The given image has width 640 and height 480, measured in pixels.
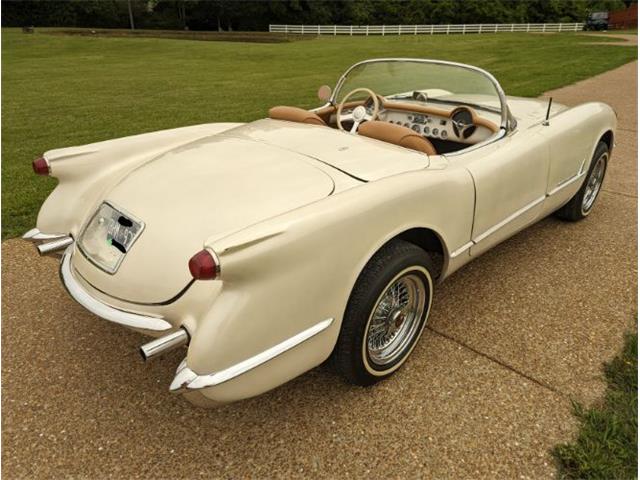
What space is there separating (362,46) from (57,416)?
2584 cm

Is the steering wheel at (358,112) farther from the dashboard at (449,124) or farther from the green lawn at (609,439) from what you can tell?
the green lawn at (609,439)

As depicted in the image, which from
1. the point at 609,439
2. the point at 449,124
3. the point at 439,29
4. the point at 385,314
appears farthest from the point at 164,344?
the point at 439,29

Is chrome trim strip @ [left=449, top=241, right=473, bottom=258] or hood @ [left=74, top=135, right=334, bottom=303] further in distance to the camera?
chrome trim strip @ [left=449, top=241, right=473, bottom=258]

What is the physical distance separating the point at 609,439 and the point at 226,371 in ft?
5.24

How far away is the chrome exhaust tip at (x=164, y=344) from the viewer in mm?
1698

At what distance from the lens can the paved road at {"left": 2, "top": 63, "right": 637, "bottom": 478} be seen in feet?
6.42

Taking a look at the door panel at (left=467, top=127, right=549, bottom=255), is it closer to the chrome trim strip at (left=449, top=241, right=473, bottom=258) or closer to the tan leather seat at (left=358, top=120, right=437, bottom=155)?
the chrome trim strip at (left=449, top=241, right=473, bottom=258)

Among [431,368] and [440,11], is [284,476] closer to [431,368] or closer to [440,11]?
[431,368]

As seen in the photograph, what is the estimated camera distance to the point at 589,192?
4.09 meters

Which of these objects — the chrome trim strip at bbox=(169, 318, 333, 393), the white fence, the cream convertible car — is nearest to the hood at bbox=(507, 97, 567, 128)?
the cream convertible car

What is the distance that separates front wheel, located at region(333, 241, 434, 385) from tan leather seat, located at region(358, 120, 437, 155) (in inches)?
26.6

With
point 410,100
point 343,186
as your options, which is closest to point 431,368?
point 343,186

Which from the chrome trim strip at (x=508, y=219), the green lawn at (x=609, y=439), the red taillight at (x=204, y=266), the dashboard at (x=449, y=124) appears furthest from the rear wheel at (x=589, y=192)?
the red taillight at (x=204, y=266)

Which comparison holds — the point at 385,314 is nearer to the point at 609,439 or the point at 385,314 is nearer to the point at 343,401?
the point at 343,401
